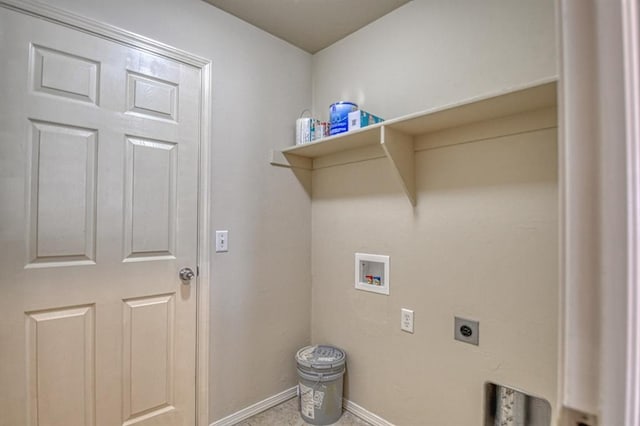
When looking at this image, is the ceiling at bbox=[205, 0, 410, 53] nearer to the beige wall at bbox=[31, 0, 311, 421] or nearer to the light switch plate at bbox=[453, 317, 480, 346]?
the beige wall at bbox=[31, 0, 311, 421]

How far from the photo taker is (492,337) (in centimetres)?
145

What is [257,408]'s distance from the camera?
2004 millimetres

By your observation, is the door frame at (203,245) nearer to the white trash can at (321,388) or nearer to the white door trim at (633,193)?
the white trash can at (321,388)

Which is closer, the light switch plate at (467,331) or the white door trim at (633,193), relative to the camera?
the white door trim at (633,193)

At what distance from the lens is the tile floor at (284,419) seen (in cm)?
191

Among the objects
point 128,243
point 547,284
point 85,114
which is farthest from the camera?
point 128,243

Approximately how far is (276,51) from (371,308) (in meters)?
1.79

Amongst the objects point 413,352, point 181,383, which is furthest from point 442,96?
point 181,383

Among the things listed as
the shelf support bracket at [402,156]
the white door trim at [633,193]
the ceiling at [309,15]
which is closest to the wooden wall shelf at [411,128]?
the shelf support bracket at [402,156]

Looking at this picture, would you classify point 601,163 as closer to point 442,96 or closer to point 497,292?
point 497,292

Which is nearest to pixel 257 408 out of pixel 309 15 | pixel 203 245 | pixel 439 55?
pixel 203 245

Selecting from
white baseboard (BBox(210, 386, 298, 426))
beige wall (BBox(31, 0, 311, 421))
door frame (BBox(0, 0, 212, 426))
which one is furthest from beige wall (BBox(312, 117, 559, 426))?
door frame (BBox(0, 0, 212, 426))

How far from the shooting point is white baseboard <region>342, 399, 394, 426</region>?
1.87 m

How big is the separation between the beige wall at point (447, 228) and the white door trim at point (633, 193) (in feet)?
3.72
